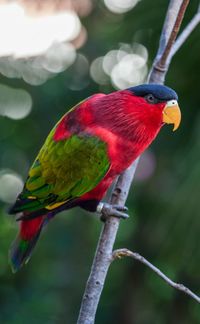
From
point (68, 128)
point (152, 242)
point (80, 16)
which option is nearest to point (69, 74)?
point (80, 16)

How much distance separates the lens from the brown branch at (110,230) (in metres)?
1.69

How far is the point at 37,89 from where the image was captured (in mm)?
5055

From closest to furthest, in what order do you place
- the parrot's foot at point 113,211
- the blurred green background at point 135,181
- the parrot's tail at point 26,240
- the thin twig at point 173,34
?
the thin twig at point 173,34 < the parrot's foot at point 113,211 < the parrot's tail at point 26,240 < the blurred green background at point 135,181

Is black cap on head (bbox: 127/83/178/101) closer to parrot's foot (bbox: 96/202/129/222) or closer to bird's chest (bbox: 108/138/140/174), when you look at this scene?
bird's chest (bbox: 108/138/140/174)

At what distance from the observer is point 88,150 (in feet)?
6.90

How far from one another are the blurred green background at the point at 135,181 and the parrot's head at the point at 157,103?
1451 millimetres

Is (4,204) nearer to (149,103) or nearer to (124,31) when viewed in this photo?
(124,31)

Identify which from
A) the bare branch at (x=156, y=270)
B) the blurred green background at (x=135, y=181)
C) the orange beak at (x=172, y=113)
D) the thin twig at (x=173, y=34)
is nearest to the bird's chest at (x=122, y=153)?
the orange beak at (x=172, y=113)

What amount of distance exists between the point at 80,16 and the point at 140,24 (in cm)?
81

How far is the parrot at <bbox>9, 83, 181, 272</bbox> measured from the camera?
2096 mm

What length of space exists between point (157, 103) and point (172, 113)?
0.19 feet

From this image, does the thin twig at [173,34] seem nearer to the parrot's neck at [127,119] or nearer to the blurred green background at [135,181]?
the parrot's neck at [127,119]

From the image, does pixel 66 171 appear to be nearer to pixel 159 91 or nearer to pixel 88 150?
pixel 88 150

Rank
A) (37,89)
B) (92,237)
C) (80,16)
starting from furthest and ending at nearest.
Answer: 1. (92,237)
2. (37,89)
3. (80,16)
